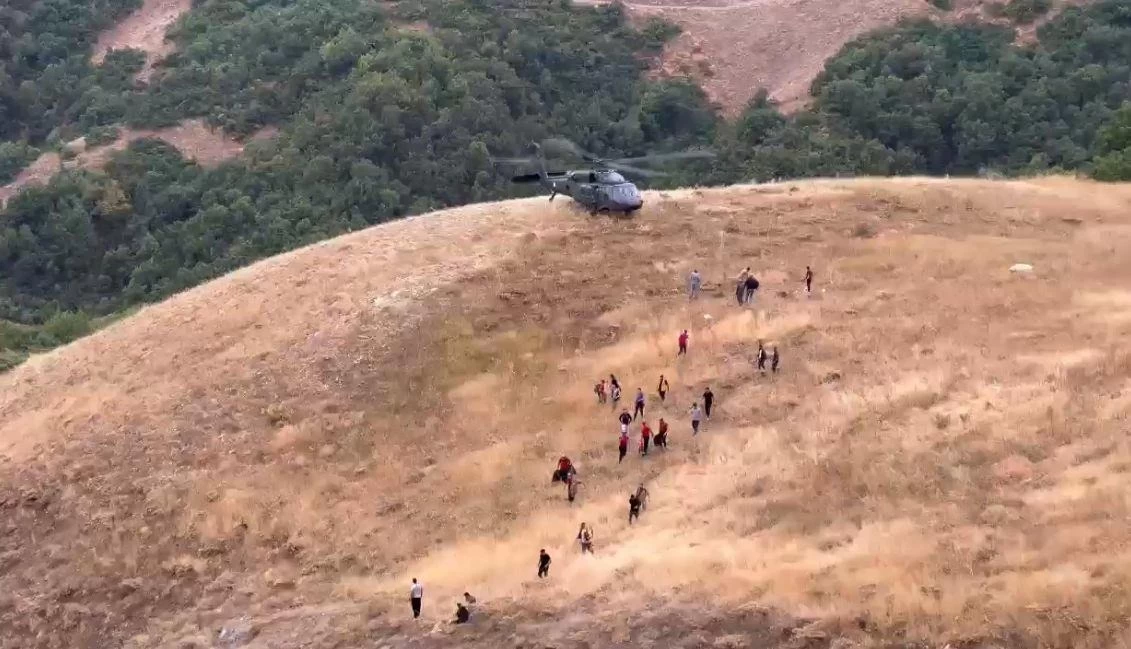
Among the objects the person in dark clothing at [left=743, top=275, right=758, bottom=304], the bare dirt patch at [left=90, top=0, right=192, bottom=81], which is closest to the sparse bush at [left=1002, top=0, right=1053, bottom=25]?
the person in dark clothing at [left=743, top=275, right=758, bottom=304]

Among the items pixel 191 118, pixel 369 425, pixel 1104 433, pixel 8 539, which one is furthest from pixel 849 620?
pixel 191 118

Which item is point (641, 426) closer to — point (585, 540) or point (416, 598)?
point (585, 540)

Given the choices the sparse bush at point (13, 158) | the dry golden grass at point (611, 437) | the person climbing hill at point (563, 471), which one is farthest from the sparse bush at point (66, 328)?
the person climbing hill at point (563, 471)

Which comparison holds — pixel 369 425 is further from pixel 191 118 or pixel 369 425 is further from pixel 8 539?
pixel 191 118

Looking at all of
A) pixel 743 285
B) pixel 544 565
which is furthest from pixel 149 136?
pixel 544 565

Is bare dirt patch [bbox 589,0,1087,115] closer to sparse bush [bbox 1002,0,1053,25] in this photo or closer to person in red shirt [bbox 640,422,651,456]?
sparse bush [bbox 1002,0,1053,25]
